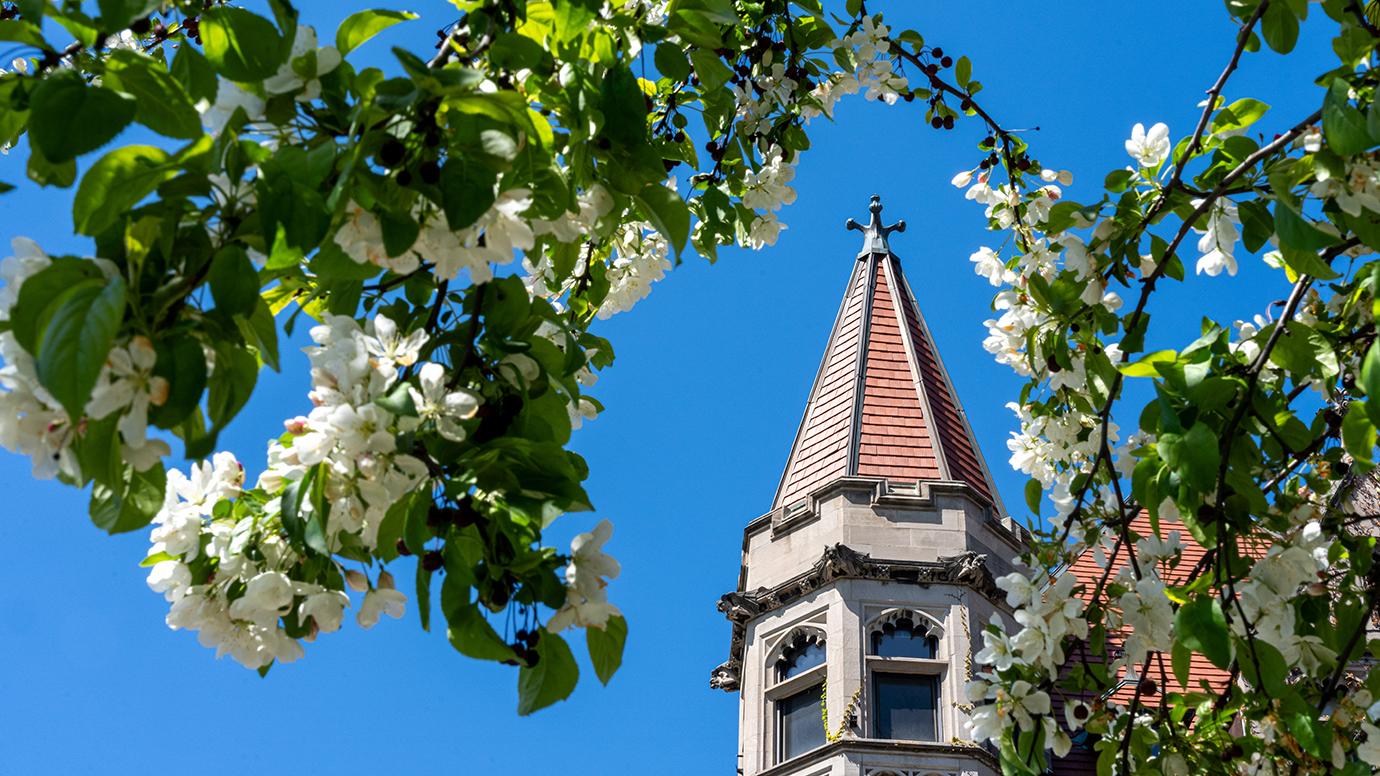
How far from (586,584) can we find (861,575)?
386 inches

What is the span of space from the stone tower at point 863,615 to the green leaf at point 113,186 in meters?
9.42

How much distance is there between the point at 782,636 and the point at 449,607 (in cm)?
988

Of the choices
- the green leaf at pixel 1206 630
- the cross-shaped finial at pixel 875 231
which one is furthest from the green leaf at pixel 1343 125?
the cross-shaped finial at pixel 875 231

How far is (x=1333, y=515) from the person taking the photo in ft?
11.7

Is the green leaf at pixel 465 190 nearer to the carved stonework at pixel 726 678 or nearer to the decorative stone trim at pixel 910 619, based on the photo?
the decorative stone trim at pixel 910 619

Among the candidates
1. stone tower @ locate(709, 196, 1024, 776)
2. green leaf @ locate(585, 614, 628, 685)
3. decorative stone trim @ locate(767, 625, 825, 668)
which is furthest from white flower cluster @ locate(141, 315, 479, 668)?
decorative stone trim @ locate(767, 625, 825, 668)

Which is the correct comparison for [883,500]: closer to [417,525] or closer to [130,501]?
[417,525]

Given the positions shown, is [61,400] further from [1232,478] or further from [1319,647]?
[1319,647]

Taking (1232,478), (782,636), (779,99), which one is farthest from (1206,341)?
(782,636)

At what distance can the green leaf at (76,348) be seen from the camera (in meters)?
1.73

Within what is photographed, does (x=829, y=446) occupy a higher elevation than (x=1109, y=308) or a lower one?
higher

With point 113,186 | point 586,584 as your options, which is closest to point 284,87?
point 113,186

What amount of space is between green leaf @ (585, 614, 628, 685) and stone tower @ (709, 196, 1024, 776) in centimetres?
871

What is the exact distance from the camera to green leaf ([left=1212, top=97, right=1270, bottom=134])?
3.59 m
